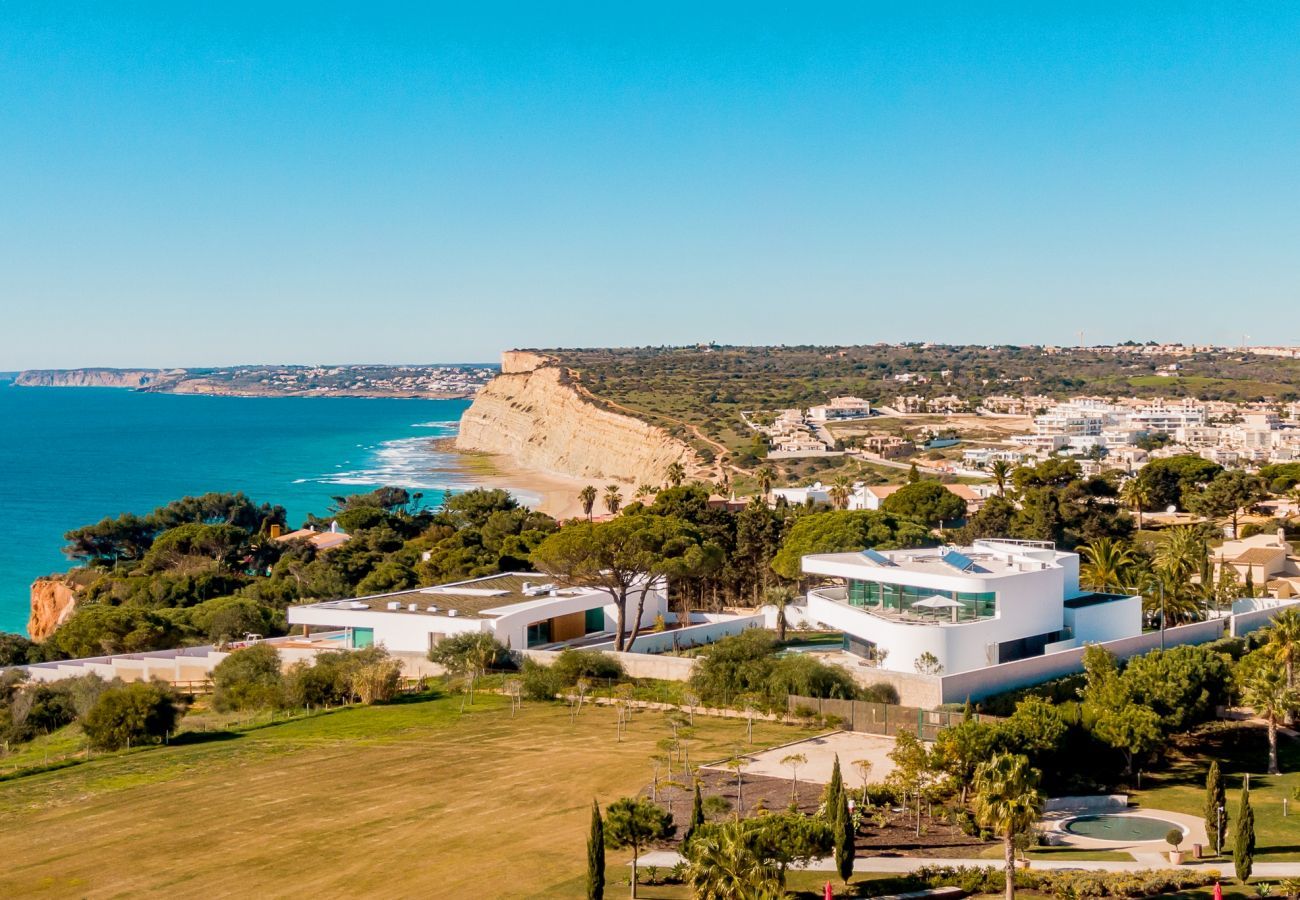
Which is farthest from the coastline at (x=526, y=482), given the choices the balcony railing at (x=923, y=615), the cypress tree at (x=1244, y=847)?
the cypress tree at (x=1244, y=847)

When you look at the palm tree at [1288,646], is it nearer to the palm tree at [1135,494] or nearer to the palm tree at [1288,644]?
the palm tree at [1288,644]

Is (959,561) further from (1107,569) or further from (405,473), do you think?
(405,473)

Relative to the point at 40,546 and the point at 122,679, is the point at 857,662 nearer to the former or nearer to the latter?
the point at 122,679

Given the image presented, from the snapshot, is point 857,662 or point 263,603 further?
point 263,603

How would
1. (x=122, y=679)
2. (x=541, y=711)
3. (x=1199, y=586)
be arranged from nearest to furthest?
(x=541, y=711)
(x=122, y=679)
(x=1199, y=586)

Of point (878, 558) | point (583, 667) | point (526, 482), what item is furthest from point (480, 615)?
point (526, 482)

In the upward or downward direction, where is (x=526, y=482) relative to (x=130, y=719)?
downward

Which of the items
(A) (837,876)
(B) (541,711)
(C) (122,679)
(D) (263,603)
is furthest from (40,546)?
(A) (837,876)
